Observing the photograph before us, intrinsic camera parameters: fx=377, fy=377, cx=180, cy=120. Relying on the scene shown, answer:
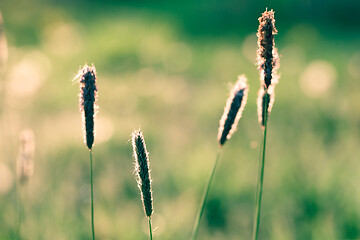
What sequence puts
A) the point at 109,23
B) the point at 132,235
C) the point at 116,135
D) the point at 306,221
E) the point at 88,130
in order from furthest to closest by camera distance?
the point at 109,23, the point at 116,135, the point at 306,221, the point at 132,235, the point at 88,130

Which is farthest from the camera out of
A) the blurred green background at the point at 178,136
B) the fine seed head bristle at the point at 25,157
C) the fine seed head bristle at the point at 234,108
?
the blurred green background at the point at 178,136

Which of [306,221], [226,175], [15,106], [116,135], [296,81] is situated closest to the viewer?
[306,221]

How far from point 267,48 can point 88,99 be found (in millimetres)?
539

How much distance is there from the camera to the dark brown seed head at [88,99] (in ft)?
3.61

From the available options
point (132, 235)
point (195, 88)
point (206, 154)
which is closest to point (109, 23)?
point (195, 88)

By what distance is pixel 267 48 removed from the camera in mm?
1078

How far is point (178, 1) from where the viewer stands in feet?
44.7

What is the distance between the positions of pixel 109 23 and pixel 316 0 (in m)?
6.08

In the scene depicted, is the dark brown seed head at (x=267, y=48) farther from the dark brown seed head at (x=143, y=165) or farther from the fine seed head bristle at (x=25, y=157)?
the fine seed head bristle at (x=25, y=157)

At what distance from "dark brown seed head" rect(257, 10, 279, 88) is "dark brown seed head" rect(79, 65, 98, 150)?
1.61 ft

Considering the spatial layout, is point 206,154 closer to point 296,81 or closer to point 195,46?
point 296,81

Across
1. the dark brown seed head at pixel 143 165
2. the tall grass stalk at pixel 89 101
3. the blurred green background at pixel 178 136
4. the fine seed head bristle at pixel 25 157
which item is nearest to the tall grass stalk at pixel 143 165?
the dark brown seed head at pixel 143 165

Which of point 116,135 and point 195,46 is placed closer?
point 116,135

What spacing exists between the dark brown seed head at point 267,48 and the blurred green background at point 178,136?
631 millimetres
